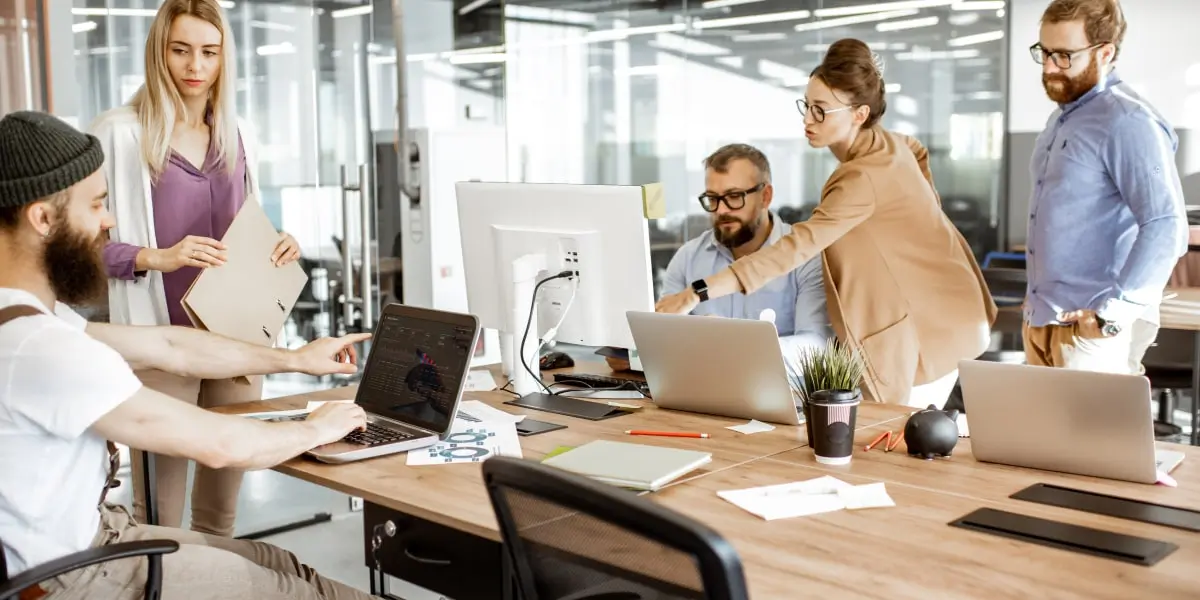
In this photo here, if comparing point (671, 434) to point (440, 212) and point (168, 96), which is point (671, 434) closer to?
point (168, 96)

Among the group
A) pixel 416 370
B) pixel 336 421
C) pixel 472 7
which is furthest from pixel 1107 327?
pixel 472 7

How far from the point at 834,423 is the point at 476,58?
4.05m

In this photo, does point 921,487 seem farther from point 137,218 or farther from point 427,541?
point 137,218

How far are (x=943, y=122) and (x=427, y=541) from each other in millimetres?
4808

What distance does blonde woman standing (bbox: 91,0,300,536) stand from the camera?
2869mm

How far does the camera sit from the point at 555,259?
270 centimetres

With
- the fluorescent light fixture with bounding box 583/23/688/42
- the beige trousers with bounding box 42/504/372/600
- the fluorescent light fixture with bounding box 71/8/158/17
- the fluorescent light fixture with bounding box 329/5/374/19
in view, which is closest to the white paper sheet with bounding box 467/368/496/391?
the beige trousers with bounding box 42/504/372/600

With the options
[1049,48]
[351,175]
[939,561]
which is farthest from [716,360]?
[351,175]

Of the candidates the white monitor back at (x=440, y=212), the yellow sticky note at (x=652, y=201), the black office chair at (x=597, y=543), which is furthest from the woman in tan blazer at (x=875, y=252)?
the white monitor back at (x=440, y=212)

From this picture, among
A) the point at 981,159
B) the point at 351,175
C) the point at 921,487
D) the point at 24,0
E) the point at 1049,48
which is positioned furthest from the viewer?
the point at 981,159

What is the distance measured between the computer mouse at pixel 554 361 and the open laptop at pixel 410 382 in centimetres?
67

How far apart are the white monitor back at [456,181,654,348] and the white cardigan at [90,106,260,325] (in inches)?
23.2

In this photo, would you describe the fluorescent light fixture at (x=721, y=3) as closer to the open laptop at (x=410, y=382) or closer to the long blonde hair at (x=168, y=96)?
the long blonde hair at (x=168, y=96)

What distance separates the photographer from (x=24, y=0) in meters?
3.51
